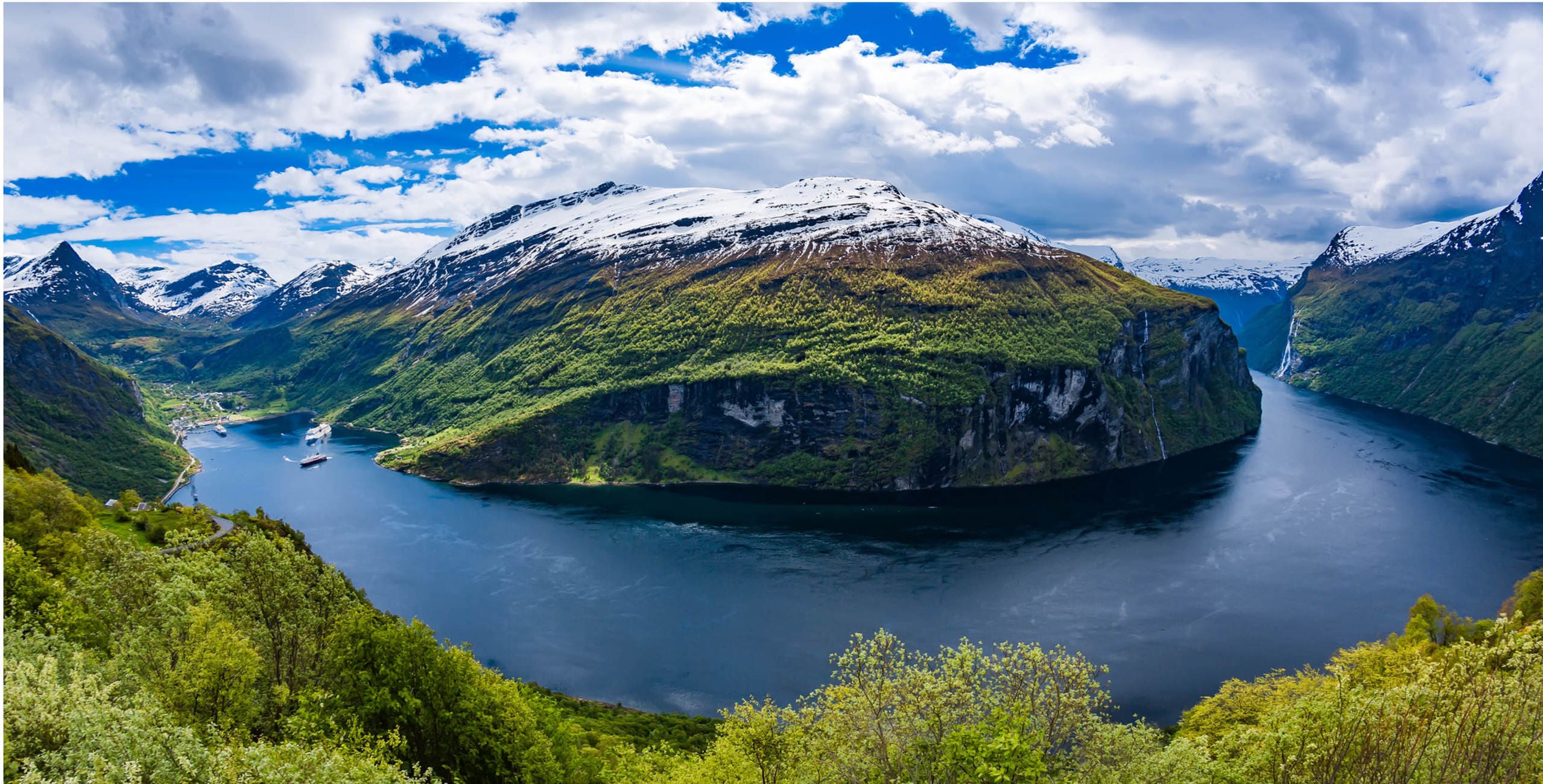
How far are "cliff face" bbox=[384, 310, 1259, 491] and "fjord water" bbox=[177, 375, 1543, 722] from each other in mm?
8107

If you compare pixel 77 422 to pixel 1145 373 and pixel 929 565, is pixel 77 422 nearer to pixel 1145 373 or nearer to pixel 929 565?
pixel 929 565

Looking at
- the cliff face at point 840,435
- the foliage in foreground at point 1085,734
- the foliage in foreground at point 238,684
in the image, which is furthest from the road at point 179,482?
the foliage in foreground at point 1085,734

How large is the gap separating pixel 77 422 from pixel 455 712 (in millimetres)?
189803

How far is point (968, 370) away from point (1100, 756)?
140 metres

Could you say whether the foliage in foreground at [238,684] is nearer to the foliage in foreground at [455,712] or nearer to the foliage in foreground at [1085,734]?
the foliage in foreground at [455,712]

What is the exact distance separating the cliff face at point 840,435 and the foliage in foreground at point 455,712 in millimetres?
116069

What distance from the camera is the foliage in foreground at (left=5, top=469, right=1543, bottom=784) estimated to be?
19.4 metres

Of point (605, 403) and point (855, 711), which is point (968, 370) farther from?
point (855, 711)

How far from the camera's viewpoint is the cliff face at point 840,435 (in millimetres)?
153125

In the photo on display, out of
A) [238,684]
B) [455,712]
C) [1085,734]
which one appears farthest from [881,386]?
[238,684]

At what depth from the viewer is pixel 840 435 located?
520 ft

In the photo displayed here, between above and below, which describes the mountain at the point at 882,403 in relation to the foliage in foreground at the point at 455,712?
above

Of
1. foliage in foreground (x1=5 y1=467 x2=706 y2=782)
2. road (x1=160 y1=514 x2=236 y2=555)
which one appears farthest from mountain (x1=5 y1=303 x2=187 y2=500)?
foliage in foreground (x1=5 y1=467 x2=706 y2=782)

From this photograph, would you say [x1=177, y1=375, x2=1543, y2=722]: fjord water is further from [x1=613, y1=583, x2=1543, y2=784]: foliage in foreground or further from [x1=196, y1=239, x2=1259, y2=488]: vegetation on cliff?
[x1=613, y1=583, x2=1543, y2=784]: foliage in foreground
